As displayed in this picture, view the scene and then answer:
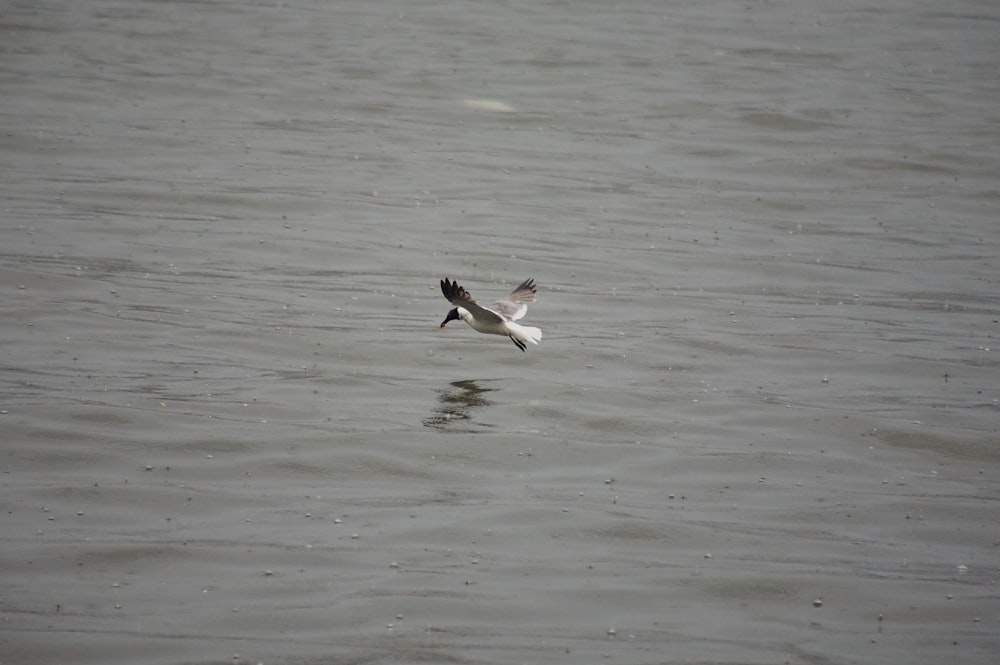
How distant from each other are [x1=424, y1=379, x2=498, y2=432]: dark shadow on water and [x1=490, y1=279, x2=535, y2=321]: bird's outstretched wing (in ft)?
1.97

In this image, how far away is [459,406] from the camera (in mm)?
11672

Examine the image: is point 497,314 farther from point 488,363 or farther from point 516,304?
point 488,363

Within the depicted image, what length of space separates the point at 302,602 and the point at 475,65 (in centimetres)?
1959

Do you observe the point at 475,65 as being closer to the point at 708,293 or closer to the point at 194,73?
the point at 194,73

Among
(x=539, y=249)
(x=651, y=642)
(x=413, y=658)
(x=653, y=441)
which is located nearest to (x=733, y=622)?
(x=651, y=642)

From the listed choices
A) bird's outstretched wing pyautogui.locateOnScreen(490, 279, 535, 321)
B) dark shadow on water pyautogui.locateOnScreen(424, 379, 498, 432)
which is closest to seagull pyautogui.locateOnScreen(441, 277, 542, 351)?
bird's outstretched wing pyautogui.locateOnScreen(490, 279, 535, 321)

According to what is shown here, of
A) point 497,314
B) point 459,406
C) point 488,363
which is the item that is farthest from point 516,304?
point 459,406

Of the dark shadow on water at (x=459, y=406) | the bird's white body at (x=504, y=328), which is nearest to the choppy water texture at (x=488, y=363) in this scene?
the dark shadow on water at (x=459, y=406)

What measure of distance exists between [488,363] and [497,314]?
4.34 feet

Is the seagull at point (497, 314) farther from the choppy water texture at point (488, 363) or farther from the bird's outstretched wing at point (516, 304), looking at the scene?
the choppy water texture at point (488, 363)

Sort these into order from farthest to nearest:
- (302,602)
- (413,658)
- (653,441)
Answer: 1. (653,441)
2. (302,602)
3. (413,658)

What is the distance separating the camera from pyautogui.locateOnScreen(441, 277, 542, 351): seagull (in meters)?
11.3

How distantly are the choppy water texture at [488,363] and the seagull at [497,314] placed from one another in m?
0.52

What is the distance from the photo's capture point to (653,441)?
36.4ft
